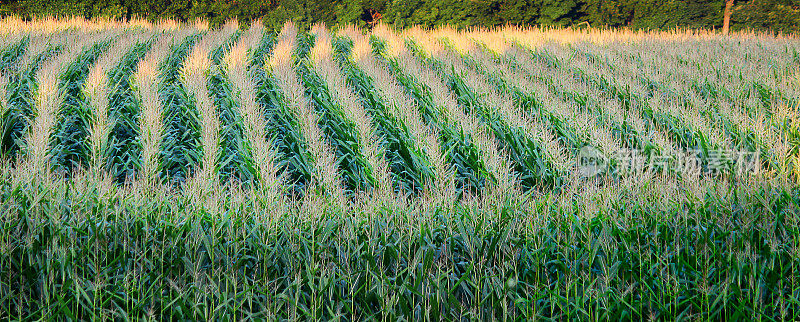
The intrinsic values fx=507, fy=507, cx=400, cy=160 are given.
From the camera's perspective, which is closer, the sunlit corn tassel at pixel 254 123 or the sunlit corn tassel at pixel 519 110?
the sunlit corn tassel at pixel 254 123

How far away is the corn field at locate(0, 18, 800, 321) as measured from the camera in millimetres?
2020

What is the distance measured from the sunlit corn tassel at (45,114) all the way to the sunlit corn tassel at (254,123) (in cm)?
128

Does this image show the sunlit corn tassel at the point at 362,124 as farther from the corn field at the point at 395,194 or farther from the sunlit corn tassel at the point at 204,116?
the sunlit corn tassel at the point at 204,116

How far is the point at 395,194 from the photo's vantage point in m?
3.91

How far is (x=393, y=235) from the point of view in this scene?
2498mm

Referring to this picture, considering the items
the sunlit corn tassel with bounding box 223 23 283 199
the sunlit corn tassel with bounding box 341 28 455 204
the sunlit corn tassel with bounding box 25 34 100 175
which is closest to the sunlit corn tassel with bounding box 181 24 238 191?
the sunlit corn tassel with bounding box 223 23 283 199

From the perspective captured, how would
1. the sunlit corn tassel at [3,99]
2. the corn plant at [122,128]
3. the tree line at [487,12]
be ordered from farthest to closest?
the tree line at [487,12]
the sunlit corn tassel at [3,99]
the corn plant at [122,128]

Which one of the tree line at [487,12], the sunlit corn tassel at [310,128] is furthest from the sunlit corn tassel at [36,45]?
the tree line at [487,12]

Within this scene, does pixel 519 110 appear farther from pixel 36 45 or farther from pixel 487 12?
pixel 487 12

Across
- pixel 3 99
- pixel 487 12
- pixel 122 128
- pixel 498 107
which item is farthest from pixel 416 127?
pixel 487 12

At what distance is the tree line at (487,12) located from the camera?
755 inches

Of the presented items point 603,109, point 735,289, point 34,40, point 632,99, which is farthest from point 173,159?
point 34,40

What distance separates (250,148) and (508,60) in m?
6.62

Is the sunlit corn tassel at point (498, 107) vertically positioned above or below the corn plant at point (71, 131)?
below
